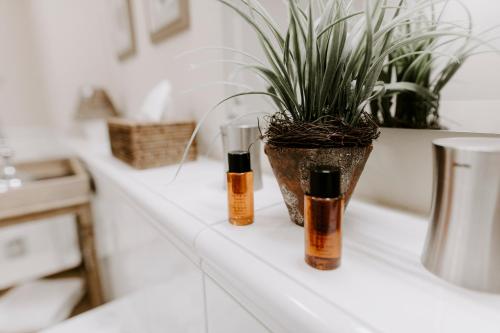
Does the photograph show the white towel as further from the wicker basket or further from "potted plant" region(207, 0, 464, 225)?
"potted plant" region(207, 0, 464, 225)

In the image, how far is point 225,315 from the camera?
375 millimetres

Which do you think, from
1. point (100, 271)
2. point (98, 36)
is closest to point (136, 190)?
point (100, 271)

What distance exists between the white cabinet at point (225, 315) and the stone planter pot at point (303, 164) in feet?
0.46

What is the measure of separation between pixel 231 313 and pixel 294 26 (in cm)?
34

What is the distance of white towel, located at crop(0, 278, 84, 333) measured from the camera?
3.55ft

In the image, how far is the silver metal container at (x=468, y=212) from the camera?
24cm

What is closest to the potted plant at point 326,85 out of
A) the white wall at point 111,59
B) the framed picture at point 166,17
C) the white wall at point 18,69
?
the white wall at point 111,59

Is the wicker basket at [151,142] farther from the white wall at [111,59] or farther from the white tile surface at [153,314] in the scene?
the white tile surface at [153,314]

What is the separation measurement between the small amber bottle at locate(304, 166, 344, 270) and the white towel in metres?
1.24

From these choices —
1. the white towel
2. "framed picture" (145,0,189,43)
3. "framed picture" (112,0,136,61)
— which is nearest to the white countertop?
"framed picture" (145,0,189,43)

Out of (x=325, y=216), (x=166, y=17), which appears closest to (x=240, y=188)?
(x=325, y=216)

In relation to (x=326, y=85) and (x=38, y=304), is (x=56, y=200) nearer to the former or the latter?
(x=38, y=304)

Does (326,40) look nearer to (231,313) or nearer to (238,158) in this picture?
(238,158)

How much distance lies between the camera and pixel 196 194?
0.58 metres
